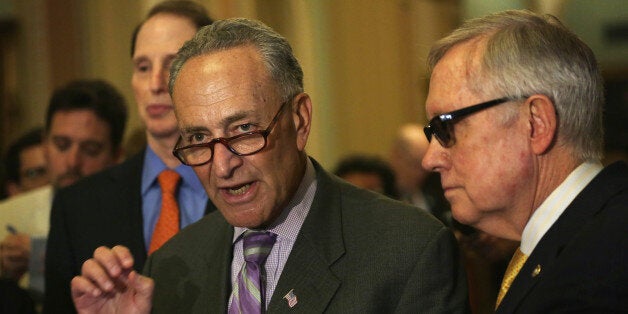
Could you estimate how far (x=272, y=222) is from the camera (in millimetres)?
2414

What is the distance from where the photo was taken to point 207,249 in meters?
2.57

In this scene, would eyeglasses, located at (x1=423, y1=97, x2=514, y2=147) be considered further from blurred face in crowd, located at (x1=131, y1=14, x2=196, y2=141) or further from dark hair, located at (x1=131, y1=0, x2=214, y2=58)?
dark hair, located at (x1=131, y1=0, x2=214, y2=58)

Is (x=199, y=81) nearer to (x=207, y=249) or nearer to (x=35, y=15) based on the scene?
(x=207, y=249)

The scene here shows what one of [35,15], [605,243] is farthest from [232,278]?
[35,15]

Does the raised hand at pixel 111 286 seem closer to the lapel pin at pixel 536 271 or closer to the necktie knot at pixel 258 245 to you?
the necktie knot at pixel 258 245

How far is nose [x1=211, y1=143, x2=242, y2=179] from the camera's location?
2.31 meters

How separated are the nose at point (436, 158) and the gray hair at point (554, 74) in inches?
6.6

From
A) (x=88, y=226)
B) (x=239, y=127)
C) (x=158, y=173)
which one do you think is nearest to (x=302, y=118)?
(x=239, y=127)

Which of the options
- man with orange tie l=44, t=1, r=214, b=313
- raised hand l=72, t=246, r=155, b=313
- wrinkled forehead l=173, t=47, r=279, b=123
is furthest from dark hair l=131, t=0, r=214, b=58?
raised hand l=72, t=246, r=155, b=313

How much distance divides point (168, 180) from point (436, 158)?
3.80ft

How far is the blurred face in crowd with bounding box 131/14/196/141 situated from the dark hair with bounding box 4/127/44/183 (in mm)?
1539

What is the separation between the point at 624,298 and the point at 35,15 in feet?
17.1

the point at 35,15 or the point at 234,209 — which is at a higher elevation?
the point at 234,209

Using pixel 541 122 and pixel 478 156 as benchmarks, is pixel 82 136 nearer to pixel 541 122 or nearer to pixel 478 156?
pixel 478 156
